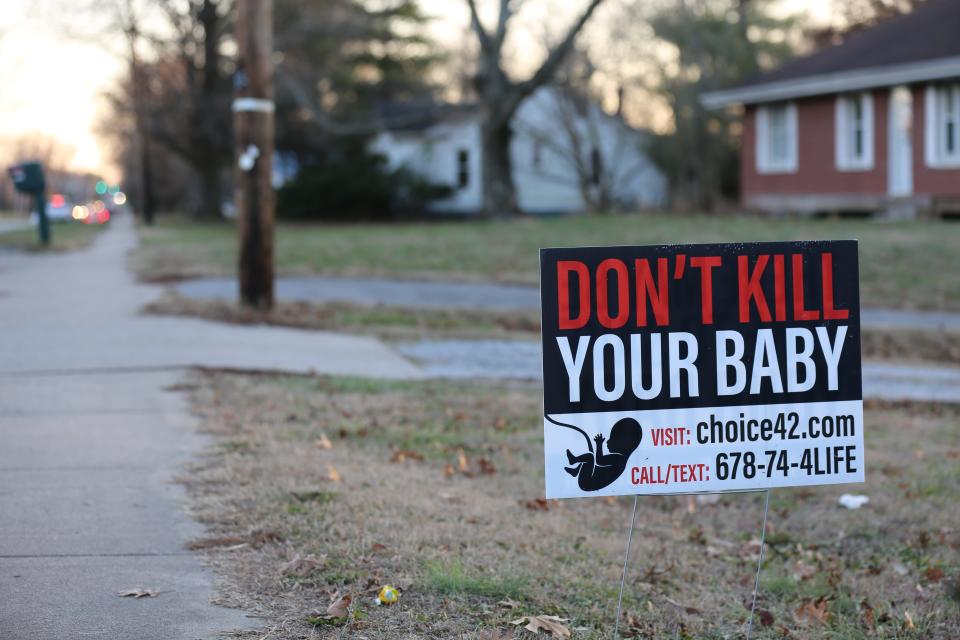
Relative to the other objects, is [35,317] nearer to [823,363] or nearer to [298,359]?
[298,359]

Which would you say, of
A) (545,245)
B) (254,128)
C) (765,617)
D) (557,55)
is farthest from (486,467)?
(557,55)

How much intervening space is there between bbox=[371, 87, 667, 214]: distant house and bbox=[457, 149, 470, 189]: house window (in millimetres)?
39

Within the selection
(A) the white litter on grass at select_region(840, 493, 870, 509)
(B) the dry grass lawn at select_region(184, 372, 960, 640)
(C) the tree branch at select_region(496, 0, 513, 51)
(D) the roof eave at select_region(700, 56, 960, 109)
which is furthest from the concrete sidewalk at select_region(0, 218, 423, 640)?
(C) the tree branch at select_region(496, 0, 513, 51)

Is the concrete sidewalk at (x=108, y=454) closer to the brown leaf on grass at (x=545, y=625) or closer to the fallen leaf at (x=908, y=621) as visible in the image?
the brown leaf on grass at (x=545, y=625)

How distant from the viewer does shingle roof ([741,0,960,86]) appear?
25281mm

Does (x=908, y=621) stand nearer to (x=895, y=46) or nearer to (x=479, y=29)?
(x=895, y=46)

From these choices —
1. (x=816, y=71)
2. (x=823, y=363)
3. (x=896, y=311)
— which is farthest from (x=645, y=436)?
(x=816, y=71)

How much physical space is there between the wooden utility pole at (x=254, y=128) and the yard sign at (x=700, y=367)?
26.0 feet

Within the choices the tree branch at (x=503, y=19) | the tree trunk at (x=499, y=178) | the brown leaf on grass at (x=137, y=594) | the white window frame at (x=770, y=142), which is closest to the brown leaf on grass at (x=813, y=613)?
the brown leaf on grass at (x=137, y=594)

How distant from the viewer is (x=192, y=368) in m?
9.61

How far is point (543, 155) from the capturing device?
1857 inches

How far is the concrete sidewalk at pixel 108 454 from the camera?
4367 millimetres

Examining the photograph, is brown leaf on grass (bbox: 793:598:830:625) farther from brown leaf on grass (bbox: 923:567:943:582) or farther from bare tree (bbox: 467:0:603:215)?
bare tree (bbox: 467:0:603:215)

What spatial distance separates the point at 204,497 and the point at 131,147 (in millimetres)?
93340
